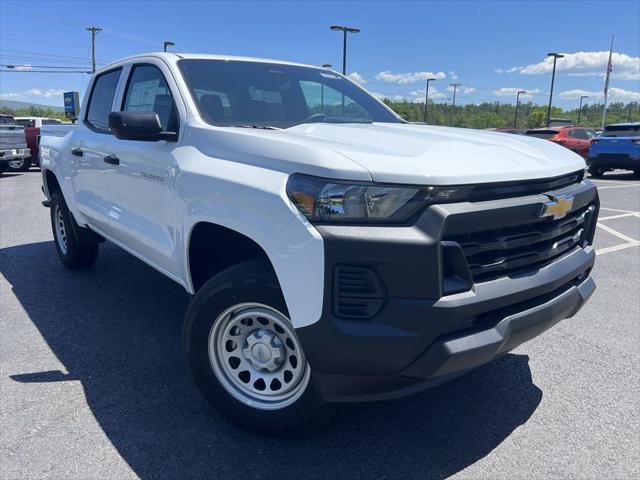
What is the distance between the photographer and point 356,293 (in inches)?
80.4

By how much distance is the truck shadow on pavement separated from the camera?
2.46 metres

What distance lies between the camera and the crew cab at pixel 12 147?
1563 centimetres

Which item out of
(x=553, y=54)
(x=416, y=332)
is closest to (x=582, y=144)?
(x=416, y=332)

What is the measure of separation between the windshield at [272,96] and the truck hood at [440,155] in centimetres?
42

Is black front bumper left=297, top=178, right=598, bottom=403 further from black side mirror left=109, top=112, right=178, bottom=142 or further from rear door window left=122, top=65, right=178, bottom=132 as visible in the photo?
rear door window left=122, top=65, right=178, bottom=132

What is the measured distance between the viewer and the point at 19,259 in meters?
5.98

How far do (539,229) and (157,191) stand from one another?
2.10 metres

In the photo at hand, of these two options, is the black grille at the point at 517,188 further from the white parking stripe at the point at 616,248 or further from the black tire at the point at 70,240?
the white parking stripe at the point at 616,248

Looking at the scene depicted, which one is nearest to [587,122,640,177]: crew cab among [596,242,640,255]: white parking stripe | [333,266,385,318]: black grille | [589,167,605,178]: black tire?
[589,167,605,178]: black tire

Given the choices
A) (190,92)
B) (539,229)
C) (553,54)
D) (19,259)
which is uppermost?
(553,54)

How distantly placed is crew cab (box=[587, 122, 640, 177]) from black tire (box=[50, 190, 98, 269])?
14980 millimetres


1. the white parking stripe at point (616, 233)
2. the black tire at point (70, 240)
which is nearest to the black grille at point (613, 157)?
the white parking stripe at point (616, 233)

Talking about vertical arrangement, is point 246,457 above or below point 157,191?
below

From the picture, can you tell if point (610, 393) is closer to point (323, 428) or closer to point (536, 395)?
point (536, 395)
